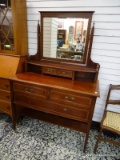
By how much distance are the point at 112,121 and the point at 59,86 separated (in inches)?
33.4

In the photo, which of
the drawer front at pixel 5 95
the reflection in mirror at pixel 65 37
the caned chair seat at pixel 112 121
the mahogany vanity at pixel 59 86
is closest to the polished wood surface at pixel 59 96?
the mahogany vanity at pixel 59 86

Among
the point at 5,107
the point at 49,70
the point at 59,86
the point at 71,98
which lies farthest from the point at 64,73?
the point at 5,107

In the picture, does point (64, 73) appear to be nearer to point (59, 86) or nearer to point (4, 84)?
point (59, 86)

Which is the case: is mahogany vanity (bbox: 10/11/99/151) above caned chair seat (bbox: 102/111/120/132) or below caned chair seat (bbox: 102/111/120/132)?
above

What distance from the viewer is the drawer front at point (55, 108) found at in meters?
1.50

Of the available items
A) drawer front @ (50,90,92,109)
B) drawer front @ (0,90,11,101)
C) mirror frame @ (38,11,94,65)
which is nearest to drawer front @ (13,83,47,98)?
drawer front @ (50,90,92,109)

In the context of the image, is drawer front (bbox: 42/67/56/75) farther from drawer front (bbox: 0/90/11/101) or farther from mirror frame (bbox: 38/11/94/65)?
drawer front (bbox: 0/90/11/101)

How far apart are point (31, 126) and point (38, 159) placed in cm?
62

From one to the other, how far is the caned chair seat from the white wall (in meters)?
0.31

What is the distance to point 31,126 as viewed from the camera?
2.09 metres

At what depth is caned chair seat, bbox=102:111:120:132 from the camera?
1509 mm

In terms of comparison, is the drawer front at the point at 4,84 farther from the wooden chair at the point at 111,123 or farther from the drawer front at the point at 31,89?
the wooden chair at the point at 111,123

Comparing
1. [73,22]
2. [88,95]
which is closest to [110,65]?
[88,95]

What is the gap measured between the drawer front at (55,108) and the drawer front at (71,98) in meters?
0.07
